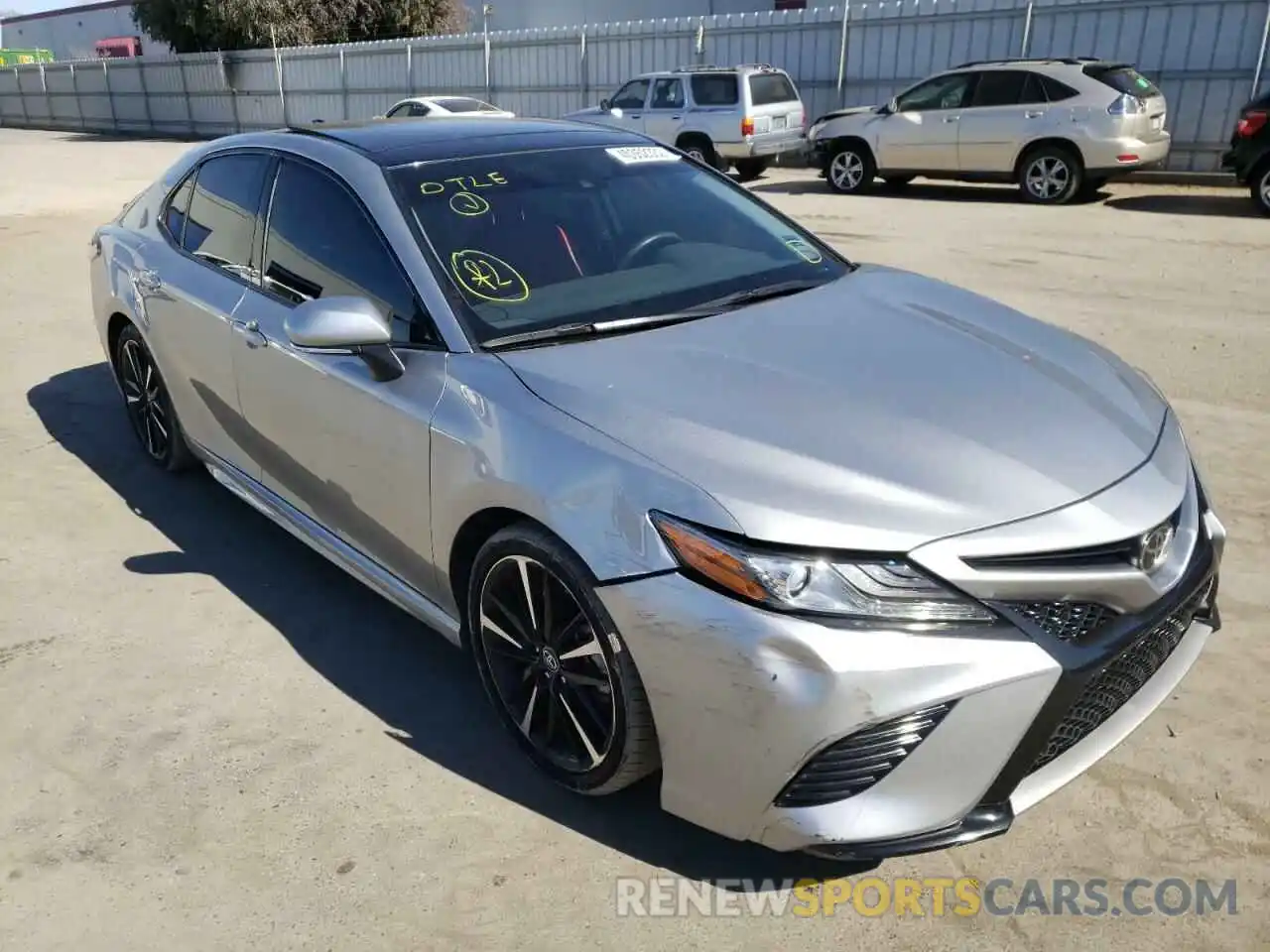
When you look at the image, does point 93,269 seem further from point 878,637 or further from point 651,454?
point 878,637

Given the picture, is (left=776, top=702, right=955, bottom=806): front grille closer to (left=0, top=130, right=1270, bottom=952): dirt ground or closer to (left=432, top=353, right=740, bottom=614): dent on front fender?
(left=0, top=130, right=1270, bottom=952): dirt ground

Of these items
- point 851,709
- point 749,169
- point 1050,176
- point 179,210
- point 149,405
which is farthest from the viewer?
point 749,169

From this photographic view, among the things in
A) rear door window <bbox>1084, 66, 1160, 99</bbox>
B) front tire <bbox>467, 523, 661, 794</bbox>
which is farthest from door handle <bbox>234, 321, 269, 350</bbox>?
rear door window <bbox>1084, 66, 1160, 99</bbox>

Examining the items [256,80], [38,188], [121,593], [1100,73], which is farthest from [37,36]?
[121,593]

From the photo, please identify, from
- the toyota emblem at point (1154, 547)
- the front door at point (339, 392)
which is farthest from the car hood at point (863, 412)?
the front door at point (339, 392)

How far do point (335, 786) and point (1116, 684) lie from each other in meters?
2.01

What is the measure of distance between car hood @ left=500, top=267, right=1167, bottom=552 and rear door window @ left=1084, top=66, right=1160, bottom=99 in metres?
11.0

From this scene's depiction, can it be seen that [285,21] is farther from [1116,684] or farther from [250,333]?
[1116,684]

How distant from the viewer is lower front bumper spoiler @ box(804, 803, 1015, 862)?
2195 millimetres

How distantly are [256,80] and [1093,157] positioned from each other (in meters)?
24.9

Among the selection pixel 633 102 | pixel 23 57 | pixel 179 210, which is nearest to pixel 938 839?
pixel 179 210

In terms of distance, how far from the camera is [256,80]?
29938 millimetres

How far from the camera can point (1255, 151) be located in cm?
1147

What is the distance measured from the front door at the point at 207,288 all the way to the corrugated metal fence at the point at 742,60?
14959mm
